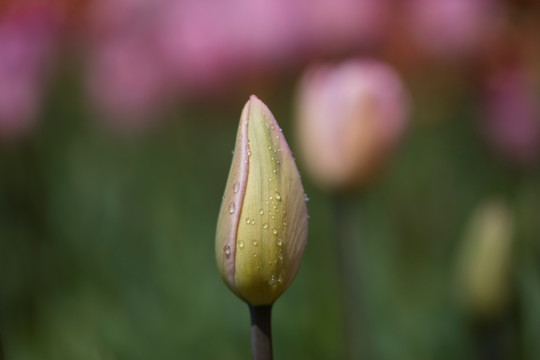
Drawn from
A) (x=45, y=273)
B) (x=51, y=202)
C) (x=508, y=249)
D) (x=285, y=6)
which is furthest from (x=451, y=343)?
(x=51, y=202)

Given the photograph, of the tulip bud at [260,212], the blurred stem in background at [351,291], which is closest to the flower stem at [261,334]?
the tulip bud at [260,212]

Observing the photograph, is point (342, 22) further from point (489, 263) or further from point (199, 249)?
point (489, 263)

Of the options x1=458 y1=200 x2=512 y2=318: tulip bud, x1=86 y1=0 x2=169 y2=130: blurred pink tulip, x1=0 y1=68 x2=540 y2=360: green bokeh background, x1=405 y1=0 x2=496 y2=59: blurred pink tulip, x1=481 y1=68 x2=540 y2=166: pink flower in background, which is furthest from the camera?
x1=86 y1=0 x2=169 y2=130: blurred pink tulip

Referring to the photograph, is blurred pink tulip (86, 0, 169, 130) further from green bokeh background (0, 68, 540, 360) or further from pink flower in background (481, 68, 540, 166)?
pink flower in background (481, 68, 540, 166)

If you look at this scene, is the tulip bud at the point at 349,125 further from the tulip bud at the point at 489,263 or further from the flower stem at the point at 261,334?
the flower stem at the point at 261,334

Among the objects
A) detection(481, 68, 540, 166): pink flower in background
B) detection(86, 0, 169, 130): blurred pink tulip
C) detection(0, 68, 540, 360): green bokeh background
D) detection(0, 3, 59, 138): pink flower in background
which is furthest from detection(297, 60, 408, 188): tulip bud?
detection(86, 0, 169, 130): blurred pink tulip

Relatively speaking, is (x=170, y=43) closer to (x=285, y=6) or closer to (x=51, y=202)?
(x=285, y=6)

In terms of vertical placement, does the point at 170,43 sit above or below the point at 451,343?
above
